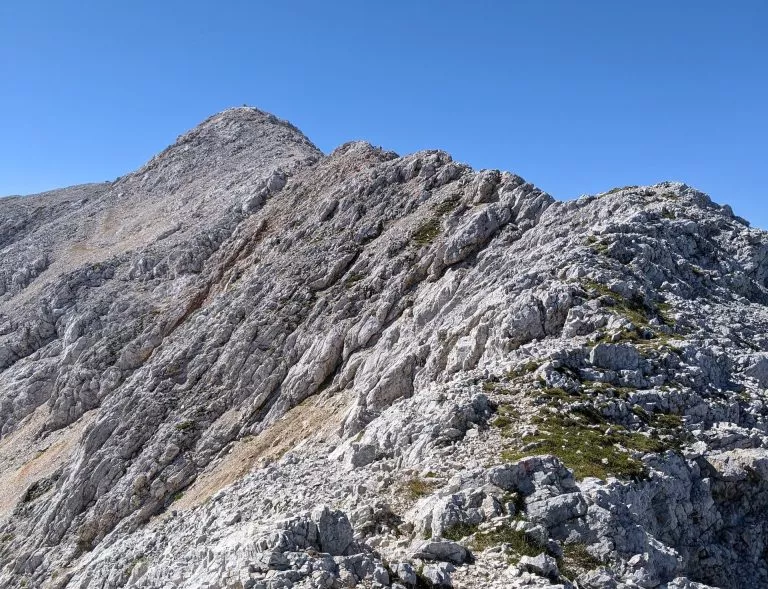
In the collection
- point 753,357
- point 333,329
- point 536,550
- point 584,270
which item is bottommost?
point 536,550

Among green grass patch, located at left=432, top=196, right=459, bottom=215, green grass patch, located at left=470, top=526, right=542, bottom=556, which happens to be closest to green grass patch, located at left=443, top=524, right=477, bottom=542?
green grass patch, located at left=470, top=526, right=542, bottom=556

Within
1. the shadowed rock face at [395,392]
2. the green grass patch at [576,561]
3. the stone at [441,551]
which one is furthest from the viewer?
the shadowed rock face at [395,392]

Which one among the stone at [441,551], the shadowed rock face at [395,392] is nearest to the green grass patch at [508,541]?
the shadowed rock face at [395,392]

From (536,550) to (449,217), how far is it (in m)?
32.3

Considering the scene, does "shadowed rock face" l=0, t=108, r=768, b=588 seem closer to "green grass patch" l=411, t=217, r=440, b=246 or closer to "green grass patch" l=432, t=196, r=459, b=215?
"green grass patch" l=411, t=217, r=440, b=246

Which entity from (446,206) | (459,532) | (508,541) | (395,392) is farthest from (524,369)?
(446,206)

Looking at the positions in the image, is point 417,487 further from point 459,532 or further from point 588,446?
point 588,446

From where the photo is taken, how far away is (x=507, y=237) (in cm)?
4056

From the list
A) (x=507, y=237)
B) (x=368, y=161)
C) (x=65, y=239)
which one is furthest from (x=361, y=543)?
(x=65, y=239)

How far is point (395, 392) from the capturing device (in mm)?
29969

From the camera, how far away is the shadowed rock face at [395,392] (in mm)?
16625

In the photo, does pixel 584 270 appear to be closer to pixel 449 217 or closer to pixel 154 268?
pixel 449 217

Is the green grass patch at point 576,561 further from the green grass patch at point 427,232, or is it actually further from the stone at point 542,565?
the green grass patch at point 427,232

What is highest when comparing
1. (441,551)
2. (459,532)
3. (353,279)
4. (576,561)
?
(353,279)
